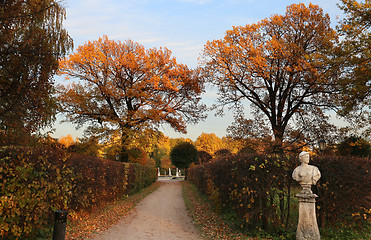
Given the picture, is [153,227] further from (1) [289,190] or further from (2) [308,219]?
(2) [308,219]

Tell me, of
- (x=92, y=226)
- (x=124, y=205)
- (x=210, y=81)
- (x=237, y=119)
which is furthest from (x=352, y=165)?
(x=210, y=81)

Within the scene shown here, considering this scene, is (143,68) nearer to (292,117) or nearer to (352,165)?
(292,117)

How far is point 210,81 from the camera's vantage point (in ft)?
69.6

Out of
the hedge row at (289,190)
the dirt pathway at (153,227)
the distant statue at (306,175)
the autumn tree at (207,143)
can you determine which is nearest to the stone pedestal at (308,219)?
the distant statue at (306,175)

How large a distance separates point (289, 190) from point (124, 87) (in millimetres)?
19488

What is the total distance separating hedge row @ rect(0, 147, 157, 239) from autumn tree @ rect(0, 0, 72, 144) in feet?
10.5

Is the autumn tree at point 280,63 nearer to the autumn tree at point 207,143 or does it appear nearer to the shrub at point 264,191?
the shrub at point 264,191

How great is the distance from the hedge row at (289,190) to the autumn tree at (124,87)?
50.9ft

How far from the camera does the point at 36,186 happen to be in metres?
5.83

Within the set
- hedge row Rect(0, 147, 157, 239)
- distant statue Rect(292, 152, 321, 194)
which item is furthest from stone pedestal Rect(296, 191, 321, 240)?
hedge row Rect(0, 147, 157, 239)

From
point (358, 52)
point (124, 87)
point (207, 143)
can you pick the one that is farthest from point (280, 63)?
point (207, 143)

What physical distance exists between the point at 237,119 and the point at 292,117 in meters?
4.31

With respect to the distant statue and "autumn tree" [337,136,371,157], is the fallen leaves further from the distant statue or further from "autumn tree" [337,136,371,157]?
"autumn tree" [337,136,371,157]

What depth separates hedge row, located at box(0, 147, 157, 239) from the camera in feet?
17.6
